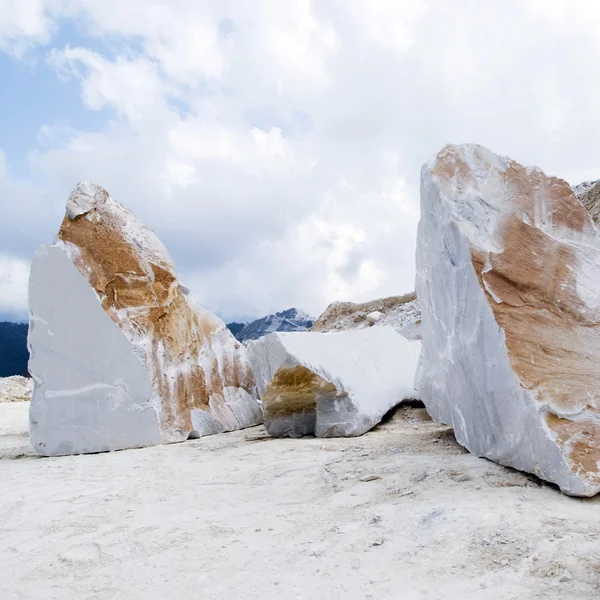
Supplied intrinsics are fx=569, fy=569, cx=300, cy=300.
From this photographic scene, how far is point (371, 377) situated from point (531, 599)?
127 inches

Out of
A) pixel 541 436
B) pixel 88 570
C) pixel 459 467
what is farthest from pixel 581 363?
pixel 88 570

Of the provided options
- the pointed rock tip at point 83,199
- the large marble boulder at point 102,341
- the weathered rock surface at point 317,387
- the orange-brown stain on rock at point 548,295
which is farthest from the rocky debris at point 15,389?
the orange-brown stain on rock at point 548,295

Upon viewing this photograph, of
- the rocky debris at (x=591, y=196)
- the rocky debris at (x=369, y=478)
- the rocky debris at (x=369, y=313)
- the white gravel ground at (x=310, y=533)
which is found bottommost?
the white gravel ground at (x=310, y=533)

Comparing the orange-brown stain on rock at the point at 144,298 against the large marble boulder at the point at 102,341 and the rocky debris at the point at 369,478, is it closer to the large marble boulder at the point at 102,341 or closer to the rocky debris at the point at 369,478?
the large marble boulder at the point at 102,341

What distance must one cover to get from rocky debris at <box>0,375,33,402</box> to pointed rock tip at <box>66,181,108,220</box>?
333 inches

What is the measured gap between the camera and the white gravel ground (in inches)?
65.6

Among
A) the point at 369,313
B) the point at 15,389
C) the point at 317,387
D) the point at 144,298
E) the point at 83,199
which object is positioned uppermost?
the point at 83,199

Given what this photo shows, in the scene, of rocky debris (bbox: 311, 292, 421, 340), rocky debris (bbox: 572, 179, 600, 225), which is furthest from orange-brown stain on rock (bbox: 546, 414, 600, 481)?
rocky debris (bbox: 311, 292, 421, 340)

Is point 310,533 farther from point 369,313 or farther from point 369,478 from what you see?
point 369,313

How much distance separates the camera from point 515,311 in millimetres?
2539

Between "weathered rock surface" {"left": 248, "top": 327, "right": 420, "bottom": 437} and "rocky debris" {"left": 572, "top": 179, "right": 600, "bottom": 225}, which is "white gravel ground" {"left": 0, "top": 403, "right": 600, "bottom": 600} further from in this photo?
"rocky debris" {"left": 572, "top": 179, "right": 600, "bottom": 225}

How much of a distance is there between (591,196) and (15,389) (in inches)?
476

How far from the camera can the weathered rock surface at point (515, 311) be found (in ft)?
7.50

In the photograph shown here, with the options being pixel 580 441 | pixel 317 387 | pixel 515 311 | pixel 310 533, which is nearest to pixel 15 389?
pixel 317 387
